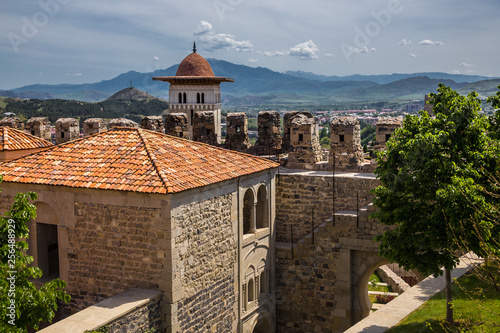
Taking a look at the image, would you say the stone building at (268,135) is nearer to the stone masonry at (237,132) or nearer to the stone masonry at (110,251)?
the stone masonry at (237,132)

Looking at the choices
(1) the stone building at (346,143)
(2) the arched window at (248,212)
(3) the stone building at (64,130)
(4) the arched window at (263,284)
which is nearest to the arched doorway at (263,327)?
(4) the arched window at (263,284)

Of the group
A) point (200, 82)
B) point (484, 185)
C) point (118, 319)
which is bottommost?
point (118, 319)

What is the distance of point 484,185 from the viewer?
38.1 feet

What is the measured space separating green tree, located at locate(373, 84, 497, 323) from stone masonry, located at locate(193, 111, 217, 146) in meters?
8.27

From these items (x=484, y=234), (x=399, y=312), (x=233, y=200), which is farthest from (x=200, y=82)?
(x=484, y=234)

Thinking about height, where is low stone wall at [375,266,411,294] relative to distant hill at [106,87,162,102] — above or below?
below

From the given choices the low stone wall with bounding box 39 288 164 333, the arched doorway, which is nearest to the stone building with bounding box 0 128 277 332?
the low stone wall with bounding box 39 288 164 333

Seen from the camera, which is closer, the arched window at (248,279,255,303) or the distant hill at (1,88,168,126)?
the arched window at (248,279,255,303)

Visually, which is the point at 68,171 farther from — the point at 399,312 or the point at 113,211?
the point at 399,312

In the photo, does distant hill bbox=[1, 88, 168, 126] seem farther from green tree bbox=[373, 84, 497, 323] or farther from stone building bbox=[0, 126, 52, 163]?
green tree bbox=[373, 84, 497, 323]

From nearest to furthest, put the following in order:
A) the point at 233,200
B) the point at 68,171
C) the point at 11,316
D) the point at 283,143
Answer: the point at 11,316, the point at 68,171, the point at 233,200, the point at 283,143

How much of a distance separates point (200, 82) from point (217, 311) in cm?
1313

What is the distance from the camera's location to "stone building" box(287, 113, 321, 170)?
1827 cm

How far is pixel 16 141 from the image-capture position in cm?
1579
